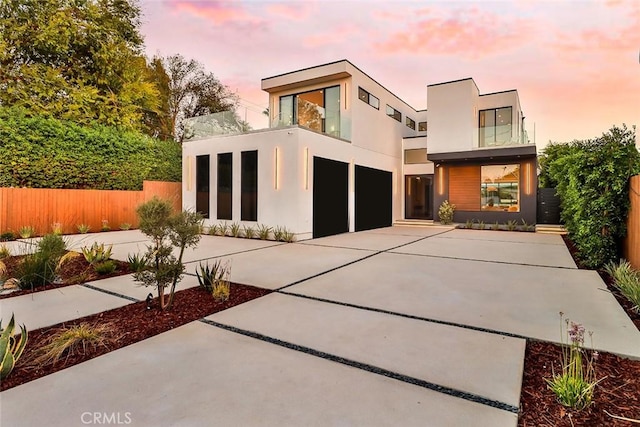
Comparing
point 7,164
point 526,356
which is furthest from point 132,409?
point 7,164

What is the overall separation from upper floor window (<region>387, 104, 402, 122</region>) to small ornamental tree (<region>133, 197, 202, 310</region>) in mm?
13525

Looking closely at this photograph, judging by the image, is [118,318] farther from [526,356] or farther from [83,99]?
[83,99]

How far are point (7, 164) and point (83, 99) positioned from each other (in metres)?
4.41

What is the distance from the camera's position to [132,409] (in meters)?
1.78

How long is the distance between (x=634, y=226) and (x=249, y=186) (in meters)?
9.43

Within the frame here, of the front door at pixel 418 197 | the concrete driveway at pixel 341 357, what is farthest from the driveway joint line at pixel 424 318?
the front door at pixel 418 197

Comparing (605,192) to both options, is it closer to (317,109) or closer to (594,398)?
(594,398)

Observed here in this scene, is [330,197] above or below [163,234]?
above

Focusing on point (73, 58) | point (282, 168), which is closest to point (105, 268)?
point (282, 168)

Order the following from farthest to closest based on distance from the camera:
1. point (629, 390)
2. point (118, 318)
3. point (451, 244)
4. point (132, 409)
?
point (451, 244), point (118, 318), point (629, 390), point (132, 409)

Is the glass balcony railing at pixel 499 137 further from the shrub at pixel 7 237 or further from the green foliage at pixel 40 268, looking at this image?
the shrub at pixel 7 237

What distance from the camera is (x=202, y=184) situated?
11977 mm

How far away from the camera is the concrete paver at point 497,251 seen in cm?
661

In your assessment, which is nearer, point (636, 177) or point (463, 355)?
point (463, 355)
